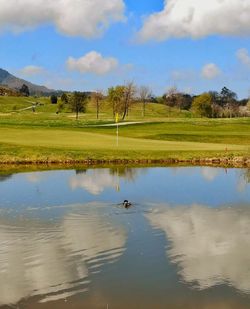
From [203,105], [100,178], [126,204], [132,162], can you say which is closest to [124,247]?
[126,204]

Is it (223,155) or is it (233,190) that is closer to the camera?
(233,190)

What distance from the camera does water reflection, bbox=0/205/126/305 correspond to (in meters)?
14.4

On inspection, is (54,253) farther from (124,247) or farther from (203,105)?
(203,105)

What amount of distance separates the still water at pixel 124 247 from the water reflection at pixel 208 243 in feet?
0.11

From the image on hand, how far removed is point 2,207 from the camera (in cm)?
2589

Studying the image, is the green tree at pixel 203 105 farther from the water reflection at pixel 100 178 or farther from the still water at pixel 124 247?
the still water at pixel 124 247

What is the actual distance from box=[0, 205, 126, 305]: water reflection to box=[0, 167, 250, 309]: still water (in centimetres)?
3

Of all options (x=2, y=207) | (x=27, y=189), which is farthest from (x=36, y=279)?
(x=27, y=189)

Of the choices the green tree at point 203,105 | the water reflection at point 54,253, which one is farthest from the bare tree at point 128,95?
the water reflection at point 54,253

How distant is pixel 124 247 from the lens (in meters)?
18.3

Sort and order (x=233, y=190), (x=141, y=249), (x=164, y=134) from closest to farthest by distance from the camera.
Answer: (x=141, y=249) < (x=233, y=190) < (x=164, y=134)

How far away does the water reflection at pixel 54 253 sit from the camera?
14.4 m

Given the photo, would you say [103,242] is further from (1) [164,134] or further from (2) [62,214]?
(1) [164,134]

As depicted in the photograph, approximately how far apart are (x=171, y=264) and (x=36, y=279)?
168 inches
